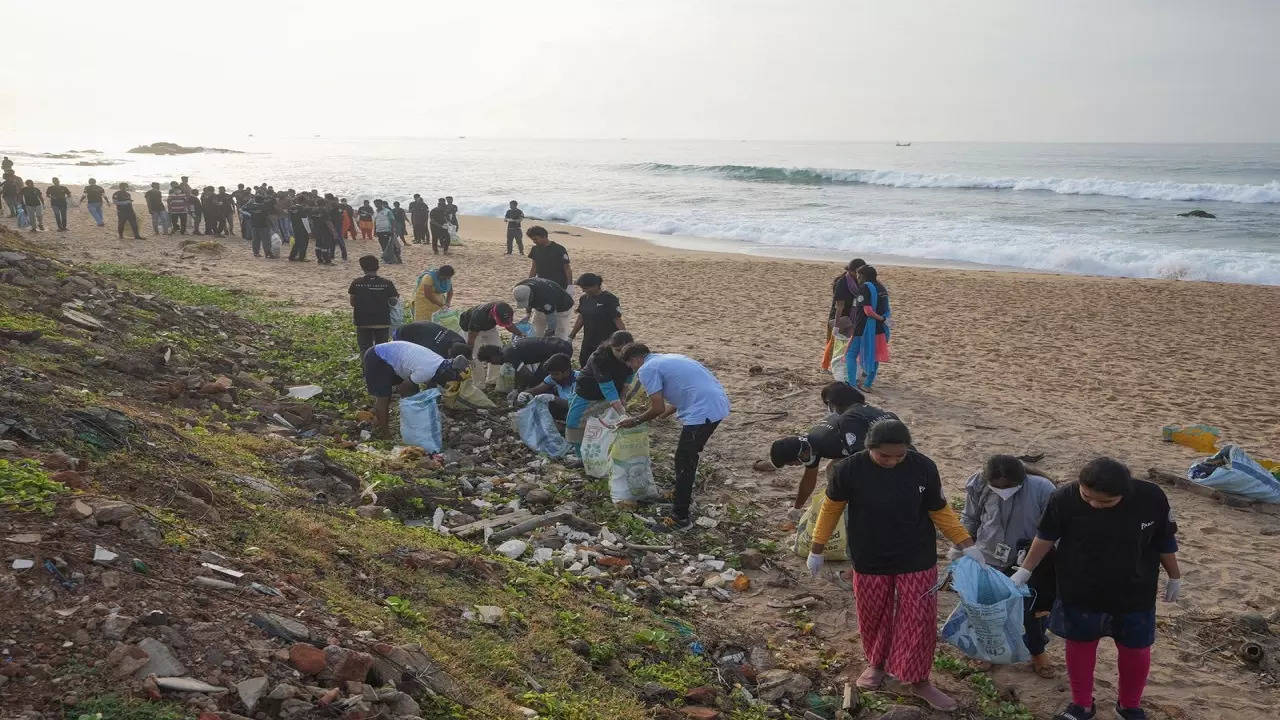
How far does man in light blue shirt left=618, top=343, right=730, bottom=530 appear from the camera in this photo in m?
6.13

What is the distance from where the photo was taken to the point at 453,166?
79.8 meters

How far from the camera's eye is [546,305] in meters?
9.24

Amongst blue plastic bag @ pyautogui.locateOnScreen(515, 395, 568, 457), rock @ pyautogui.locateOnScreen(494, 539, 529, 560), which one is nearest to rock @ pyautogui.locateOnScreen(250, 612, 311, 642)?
rock @ pyautogui.locateOnScreen(494, 539, 529, 560)

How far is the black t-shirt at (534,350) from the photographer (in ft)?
27.8

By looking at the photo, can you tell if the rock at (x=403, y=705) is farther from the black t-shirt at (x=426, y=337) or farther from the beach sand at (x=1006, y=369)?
the black t-shirt at (x=426, y=337)

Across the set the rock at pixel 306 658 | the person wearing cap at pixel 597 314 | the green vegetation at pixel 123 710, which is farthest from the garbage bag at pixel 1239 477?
the green vegetation at pixel 123 710

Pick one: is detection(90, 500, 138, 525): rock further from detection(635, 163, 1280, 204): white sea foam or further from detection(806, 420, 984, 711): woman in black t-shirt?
detection(635, 163, 1280, 204): white sea foam

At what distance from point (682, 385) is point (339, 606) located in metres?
2.97

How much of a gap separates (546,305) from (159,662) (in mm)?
6495

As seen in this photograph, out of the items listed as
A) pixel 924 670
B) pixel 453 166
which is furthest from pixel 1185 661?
pixel 453 166

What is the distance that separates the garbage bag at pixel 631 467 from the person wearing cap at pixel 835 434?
1383mm

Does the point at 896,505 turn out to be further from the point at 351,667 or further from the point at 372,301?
the point at 372,301

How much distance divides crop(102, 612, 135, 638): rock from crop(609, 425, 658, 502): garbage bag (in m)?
3.71

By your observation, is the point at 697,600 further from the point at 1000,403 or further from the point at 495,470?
the point at 1000,403
